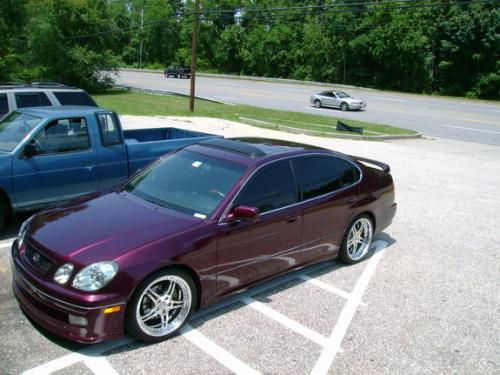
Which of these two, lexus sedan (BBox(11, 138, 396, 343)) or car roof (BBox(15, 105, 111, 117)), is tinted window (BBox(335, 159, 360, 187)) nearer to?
lexus sedan (BBox(11, 138, 396, 343))

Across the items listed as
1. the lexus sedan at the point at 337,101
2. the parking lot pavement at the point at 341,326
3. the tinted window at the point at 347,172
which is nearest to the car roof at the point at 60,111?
the parking lot pavement at the point at 341,326

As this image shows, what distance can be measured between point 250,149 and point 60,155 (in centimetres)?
300

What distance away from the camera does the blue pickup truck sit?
21.4ft

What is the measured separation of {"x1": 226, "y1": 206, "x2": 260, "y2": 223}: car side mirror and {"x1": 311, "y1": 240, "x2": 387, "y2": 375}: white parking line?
4.22 feet

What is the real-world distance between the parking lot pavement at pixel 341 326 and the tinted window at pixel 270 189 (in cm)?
98

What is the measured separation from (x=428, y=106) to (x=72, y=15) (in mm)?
27104

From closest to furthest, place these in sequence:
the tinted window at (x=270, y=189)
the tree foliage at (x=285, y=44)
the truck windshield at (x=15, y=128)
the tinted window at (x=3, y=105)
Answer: the tinted window at (x=270, y=189)
the truck windshield at (x=15, y=128)
the tinted window at (x=3, y=105)
the tree foliage at (x=285, y=44)

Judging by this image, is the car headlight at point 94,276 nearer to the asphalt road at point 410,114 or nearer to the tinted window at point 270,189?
the tinted window at point 270,189

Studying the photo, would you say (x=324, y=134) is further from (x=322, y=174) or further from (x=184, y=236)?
(x=184, y=236)

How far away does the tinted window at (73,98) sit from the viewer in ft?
38.7

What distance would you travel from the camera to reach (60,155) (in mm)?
6926

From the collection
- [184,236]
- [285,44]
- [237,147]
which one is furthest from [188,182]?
[285,44]

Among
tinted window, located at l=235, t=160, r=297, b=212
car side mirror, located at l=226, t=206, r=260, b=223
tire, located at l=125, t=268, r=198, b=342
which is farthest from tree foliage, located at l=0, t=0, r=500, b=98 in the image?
tire, located at l=125, t=268, r=198, b=342

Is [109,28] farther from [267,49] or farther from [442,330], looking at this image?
[442,330]
